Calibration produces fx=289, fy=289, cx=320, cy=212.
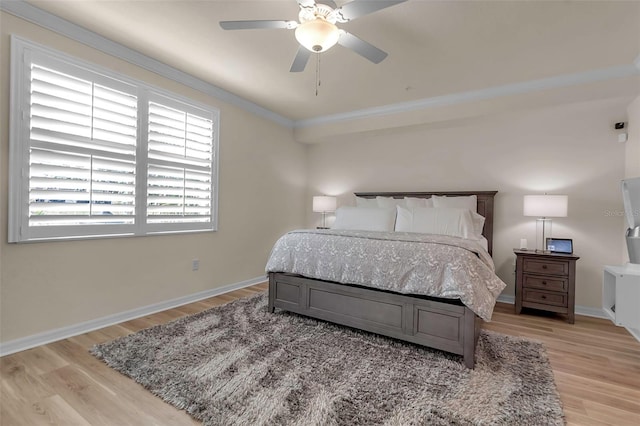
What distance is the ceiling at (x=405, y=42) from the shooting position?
2162 millimetres

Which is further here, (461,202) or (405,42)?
(461,202)

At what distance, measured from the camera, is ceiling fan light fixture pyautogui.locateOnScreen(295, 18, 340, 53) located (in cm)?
182

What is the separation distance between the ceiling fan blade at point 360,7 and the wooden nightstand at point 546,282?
2954mm

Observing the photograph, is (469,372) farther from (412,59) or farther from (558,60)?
(558,60)

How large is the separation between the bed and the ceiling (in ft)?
6.04

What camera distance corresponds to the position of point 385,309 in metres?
2.42

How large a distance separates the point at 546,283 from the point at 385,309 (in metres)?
2.04

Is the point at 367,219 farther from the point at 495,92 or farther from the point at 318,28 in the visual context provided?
the point at 318,28

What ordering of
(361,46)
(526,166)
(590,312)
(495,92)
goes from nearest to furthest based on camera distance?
1. (361,46)
2. (590,312)
3. (495,92)
4. (526,166)

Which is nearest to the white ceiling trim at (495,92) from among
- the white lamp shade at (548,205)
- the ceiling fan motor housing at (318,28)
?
the white lamp shade at (548,205)

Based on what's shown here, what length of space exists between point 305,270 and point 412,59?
232 cm

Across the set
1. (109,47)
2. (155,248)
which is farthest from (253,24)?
(155,248)

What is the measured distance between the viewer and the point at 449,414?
62.4 inches

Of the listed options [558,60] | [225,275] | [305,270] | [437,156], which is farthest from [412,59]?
[225,275]
